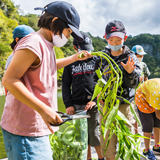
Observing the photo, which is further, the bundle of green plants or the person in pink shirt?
the bundle of green plants

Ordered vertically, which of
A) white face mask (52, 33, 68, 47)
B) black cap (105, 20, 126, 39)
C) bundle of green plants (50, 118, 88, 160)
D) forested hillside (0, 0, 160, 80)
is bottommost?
bundle of green plants (50, 118, 88, 160)

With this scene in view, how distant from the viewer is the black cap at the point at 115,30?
238 cm

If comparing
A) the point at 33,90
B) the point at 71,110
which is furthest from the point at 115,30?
the point at 33,90

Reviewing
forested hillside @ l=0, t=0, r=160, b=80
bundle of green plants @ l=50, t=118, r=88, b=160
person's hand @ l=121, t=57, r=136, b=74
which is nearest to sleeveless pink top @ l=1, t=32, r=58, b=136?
bundle of green plants @ l=50, t=118, r=88, b=160

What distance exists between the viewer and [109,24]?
2496mm

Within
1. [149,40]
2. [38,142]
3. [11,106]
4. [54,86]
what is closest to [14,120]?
[11,106]

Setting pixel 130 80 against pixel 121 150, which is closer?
pixel 121 150

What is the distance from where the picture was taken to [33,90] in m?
1.19

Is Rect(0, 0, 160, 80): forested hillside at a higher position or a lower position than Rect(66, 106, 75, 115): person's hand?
higher

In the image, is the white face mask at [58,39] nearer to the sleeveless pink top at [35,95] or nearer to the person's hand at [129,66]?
the sleeveless pink top at [35,95]

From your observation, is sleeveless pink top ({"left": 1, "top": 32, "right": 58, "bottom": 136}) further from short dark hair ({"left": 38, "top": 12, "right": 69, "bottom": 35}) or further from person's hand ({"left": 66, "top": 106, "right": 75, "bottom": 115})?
person's hand ({"left": 66, "top": 106, "right": 75, "bottom": 115})

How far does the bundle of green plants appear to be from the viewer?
1.75 meters

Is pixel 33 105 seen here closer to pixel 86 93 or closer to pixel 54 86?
pixel 54 86

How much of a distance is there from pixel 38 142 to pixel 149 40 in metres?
101
